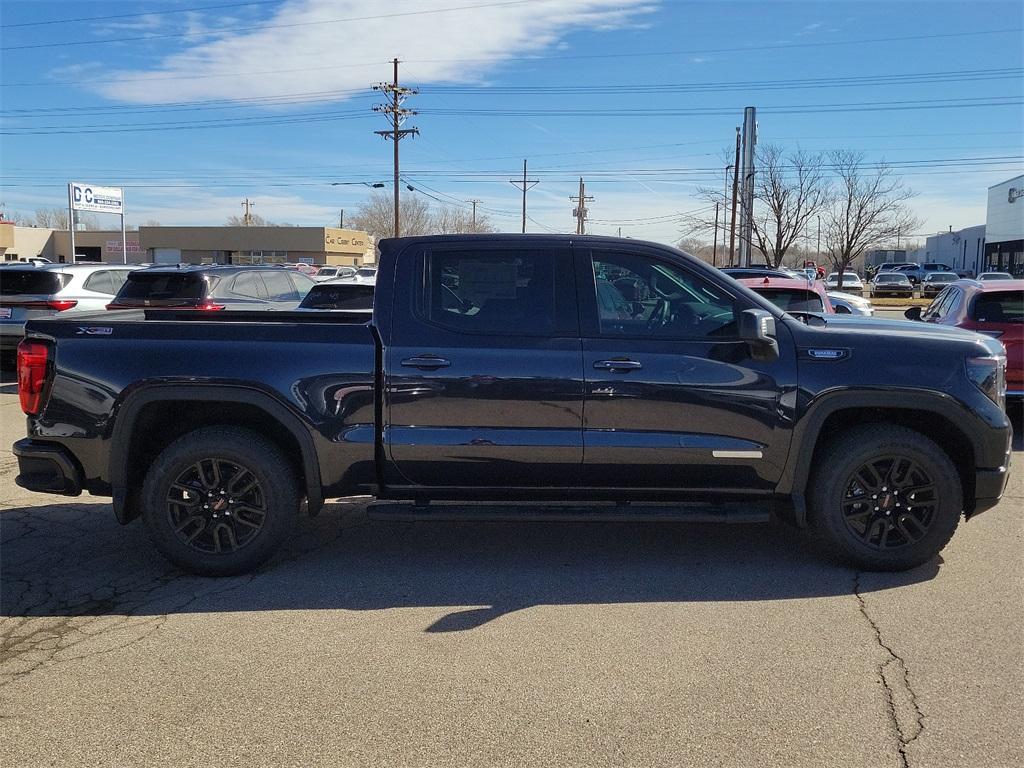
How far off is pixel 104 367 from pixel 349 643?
6.89ft

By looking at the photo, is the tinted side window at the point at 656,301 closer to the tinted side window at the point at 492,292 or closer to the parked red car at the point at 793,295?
the tinted side window at the point at 492,292

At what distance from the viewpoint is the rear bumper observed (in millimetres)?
4824

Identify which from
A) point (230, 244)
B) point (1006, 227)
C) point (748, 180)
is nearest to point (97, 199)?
point (230, 244)

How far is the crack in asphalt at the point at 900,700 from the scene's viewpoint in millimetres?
3235

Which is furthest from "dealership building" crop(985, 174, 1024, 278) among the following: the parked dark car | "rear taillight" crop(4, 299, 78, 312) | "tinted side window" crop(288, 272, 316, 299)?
"rear taillight" crop(4, 299, 78, 312)

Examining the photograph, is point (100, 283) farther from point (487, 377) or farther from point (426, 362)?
point (487, 377)

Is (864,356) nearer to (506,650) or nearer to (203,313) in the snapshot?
(506,650)

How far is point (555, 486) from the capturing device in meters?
4.89

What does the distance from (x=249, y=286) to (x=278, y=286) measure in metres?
0.66

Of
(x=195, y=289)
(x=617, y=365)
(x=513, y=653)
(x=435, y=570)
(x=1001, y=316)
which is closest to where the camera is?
(x=513, y=653)

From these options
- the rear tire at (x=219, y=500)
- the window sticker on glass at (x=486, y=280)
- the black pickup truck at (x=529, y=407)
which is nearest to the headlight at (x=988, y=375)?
the black pickup truck at (x=529, y=407)

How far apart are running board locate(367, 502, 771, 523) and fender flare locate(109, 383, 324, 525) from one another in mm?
479

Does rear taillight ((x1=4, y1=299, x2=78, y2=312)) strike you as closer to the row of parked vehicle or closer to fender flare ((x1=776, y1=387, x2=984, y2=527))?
the row of parked vehicle

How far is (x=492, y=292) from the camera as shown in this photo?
4.91 meters
